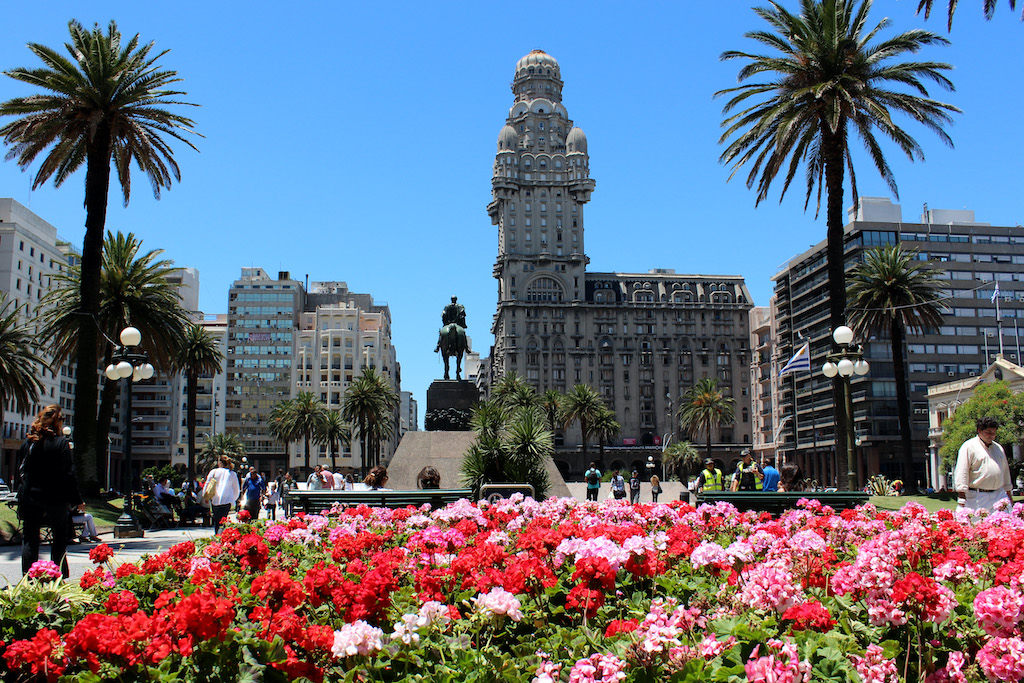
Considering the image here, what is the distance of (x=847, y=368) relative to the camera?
21797 mm

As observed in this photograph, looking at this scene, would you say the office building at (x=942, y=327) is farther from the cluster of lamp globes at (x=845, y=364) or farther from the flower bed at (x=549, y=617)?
the flower bed at (x=549, y=617)

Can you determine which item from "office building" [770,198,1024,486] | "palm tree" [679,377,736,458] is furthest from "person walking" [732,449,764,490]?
"palm tree" [679,377,736,458]

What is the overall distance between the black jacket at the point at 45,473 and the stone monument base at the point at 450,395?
723 inches

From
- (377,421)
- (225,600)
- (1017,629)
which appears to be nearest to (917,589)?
(1017,629)

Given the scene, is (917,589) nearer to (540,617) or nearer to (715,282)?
(540,617)

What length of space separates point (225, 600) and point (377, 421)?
82.7 metres

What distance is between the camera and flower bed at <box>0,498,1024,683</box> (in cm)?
420

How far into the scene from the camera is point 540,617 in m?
5.47

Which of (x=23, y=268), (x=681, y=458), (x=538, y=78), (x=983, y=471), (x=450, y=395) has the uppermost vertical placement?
(x=538, y=78)

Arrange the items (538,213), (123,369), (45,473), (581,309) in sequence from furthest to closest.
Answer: (538,213)
(581,309)
(123,369)
(45,473)

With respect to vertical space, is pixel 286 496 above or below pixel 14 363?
below

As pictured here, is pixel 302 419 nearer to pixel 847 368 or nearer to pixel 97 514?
pixel 97 514

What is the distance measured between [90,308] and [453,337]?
11.2 metres

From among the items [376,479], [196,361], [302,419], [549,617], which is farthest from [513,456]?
[302,419]
